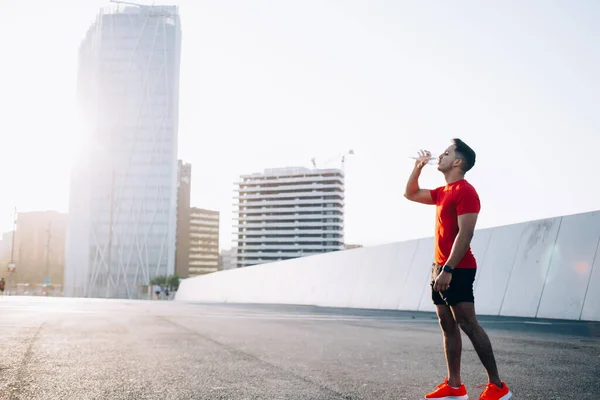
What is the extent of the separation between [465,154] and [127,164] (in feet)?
462

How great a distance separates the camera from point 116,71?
142000 mm

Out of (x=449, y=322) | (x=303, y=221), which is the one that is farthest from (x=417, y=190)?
(x=303, y=221)

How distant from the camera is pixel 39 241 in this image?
180125mm

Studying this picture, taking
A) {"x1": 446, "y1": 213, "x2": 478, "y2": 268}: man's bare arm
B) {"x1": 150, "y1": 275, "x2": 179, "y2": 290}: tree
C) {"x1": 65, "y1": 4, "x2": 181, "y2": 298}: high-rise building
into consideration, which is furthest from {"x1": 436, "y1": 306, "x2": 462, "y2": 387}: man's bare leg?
{"x1": 65, "y1": 4, "x2": 181, "y2": 298}: high-rise building

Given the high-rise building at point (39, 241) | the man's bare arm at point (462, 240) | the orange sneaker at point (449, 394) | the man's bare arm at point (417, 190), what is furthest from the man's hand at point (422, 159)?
the high-rise building at point (39, 241)

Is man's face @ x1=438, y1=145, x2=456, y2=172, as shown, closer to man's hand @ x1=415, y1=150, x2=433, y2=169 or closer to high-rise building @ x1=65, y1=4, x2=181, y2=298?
man's hand @ x1=415, y1=150, x2=433, y2=169

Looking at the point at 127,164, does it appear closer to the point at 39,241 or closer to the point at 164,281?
the point at 164,281

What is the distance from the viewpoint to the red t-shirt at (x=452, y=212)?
143 inches

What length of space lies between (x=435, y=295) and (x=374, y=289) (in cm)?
1606

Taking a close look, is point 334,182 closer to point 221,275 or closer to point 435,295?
point 221,275

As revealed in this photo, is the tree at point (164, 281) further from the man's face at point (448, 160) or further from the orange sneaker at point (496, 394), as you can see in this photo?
the orange sneaker at point (496, 394)

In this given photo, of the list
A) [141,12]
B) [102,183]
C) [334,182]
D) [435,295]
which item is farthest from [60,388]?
[334,182]

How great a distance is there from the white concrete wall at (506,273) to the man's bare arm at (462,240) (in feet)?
28.9

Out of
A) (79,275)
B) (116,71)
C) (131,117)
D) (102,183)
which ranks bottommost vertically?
(79,275)
